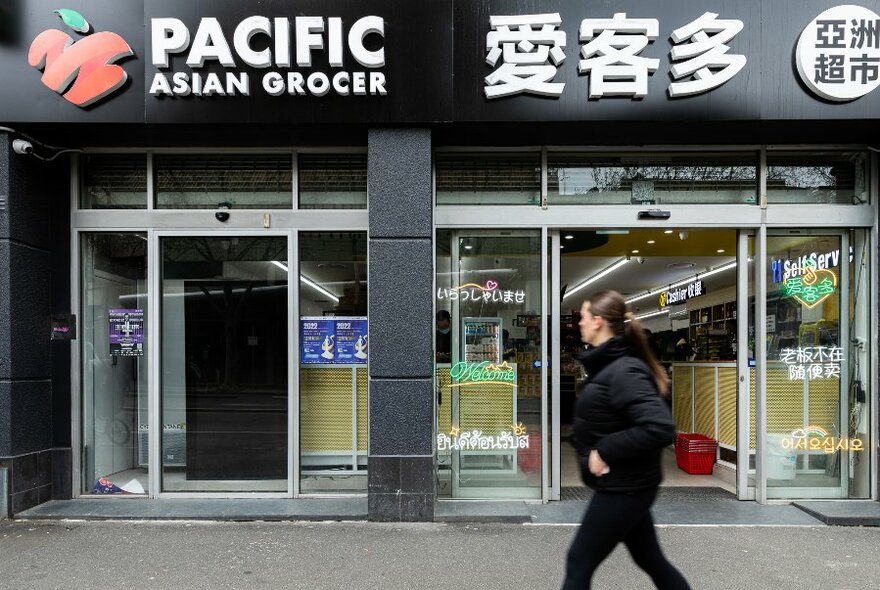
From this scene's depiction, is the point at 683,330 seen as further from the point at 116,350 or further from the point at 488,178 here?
the point at 116,350

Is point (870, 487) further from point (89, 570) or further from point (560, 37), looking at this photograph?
point (89, 570)

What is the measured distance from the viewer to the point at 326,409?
6031mm

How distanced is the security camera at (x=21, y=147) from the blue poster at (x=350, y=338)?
309 cm

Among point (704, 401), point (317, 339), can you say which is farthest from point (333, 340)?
point (704, 401)

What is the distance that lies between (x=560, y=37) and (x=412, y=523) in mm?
4290

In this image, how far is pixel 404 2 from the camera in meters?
5.02

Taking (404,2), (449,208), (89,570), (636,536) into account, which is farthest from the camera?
(449,208)

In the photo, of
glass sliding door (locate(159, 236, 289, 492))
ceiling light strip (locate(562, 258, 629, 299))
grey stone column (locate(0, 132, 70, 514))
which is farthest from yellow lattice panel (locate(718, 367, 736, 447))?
grey stone column (locate(0, 132, 70, 514))

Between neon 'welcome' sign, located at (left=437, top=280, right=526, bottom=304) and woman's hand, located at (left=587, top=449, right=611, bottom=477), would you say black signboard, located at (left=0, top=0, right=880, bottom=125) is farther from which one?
woman's hand, located at (left=587, top=449, right=611, bottom=477)

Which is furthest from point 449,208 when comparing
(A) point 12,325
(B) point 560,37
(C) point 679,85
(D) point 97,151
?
(A) point 12,325

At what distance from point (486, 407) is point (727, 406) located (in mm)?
2957

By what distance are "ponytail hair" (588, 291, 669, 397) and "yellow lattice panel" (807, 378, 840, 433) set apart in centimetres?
398

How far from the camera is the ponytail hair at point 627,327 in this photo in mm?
2773

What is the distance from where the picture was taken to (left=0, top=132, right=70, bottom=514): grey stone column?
5.23 metres
